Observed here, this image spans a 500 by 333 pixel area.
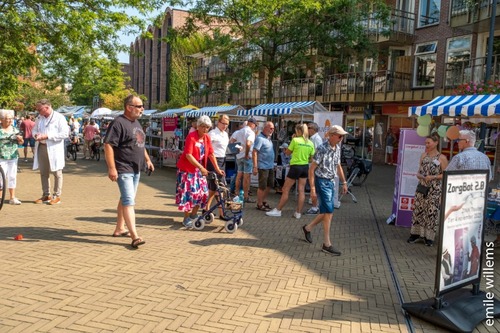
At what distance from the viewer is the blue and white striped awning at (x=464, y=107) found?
23.8 feet

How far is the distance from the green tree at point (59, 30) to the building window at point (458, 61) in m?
11.9

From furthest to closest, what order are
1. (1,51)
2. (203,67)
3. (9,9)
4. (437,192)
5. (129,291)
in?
(203,67) < (1,51) < (9,9) < (437,192) < (129,291)

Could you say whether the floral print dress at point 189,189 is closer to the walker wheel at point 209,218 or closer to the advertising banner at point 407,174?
the walker wheel at point 209,218

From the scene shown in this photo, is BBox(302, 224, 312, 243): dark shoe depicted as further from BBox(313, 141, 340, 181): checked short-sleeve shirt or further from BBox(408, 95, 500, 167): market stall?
BBox(408, 95, 500, 167): market stall

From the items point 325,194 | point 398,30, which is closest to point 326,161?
point 325,194

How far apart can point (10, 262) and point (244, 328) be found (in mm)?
2831

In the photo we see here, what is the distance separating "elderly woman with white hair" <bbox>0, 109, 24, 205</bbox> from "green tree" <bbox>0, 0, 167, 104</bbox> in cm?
529

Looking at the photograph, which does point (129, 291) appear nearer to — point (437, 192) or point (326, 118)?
point (437, 192)

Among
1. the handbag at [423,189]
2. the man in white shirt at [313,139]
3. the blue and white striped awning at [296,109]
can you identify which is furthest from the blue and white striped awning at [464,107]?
the blue and white striped awning at [296,109]

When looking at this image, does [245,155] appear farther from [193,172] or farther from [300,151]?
[193,172]

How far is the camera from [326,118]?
1049 centimetres

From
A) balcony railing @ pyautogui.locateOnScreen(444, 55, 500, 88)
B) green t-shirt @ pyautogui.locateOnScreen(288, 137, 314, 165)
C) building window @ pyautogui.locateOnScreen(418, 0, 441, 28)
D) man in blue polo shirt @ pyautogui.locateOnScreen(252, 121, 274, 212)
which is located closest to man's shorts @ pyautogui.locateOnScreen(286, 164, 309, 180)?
green t-shirt @ pyautogui.locateOnScreen(288, 137, 314, 165)

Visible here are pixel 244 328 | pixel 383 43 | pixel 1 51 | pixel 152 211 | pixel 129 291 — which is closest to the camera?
pixel 244 328

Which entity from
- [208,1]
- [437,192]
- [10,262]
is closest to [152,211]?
[10,262]
